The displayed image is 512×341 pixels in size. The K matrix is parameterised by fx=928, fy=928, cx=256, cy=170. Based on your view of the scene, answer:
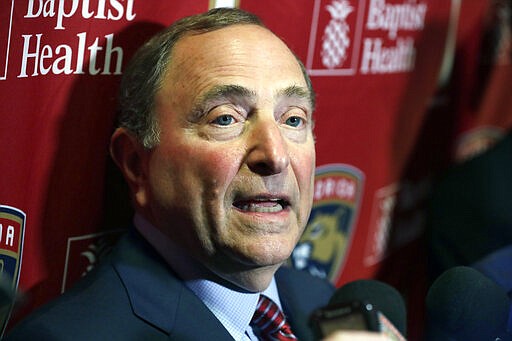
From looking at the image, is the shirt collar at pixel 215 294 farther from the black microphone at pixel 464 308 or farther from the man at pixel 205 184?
the black microphone at pixel 464 308

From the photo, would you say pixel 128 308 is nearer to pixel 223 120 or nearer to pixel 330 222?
pixel 223 120

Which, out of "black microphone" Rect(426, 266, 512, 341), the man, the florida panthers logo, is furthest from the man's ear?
the florida panthers logo

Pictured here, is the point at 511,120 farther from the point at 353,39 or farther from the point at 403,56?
the point at 353,39

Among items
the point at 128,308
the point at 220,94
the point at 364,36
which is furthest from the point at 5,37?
the point at 364,36

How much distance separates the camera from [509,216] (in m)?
2.18

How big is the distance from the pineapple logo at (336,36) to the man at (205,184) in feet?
1.65

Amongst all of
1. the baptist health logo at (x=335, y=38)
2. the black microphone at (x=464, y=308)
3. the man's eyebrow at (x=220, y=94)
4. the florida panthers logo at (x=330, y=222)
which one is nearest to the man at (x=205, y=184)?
the man's eyebrow at (x=220, y=94)

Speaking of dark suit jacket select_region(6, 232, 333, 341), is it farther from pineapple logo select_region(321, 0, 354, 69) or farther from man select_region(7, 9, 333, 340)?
pineapple logo select_region(321, 0, 354, 69)

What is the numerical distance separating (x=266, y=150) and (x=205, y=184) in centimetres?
11

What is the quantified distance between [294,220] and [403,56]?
1.01 m

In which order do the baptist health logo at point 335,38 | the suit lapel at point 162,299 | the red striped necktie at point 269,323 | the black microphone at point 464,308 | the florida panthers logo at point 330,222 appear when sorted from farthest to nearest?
the florida panthers logo at point 330,222
the baptist health logo at point 335,38
the red striped necktie at point 269,323
the suit lapel at point 162,299
the black microphone at point 464,308

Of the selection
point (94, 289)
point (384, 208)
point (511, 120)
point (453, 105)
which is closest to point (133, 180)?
point (94, 289)

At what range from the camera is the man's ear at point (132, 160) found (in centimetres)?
147

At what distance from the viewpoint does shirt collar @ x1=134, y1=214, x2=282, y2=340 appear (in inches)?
56.3
